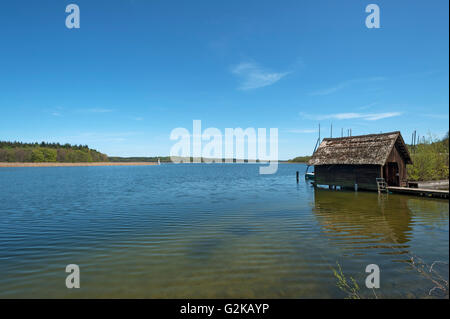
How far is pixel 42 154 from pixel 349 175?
15367cm

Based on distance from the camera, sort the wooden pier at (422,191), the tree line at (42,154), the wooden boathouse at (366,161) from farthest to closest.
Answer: the tree line at (42,154)
the wooden boathouse at (366,161)
the wooden pier at (422,191)

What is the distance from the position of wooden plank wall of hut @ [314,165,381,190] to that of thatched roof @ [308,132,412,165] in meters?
1.06

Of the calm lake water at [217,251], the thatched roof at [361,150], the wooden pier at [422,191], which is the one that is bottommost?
the calm lake water at [217,251]

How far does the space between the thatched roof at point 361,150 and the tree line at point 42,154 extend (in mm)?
149200

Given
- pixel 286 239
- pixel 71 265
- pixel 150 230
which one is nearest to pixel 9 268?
pixel 71 265

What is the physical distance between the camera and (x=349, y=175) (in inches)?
1077

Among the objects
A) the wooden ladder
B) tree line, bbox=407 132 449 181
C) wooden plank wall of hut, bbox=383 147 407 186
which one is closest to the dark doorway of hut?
wooden plank wall of hut, bbox=383 147 407 186

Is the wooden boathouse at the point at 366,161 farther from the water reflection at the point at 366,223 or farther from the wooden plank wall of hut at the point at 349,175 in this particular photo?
the water reflection at the point at 366,223

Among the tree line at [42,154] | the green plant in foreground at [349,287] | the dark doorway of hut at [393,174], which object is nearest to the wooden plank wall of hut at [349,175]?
the dark doorway of hut at [393,174]

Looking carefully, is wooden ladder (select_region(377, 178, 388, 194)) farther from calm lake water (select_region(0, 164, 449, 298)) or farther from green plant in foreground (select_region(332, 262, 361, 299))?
green plant in foreground (select_region(332, 262, 361, 299))

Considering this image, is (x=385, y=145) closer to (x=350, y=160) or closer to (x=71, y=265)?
(x=350, y=160)

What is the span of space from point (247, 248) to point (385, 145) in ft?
77.4

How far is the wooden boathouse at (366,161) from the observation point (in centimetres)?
2447
